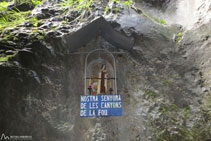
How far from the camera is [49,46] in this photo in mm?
3541

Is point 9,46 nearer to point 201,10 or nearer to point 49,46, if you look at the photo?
point 49,46

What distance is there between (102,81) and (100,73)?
18 centimetres

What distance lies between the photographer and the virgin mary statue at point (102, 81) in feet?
11.1

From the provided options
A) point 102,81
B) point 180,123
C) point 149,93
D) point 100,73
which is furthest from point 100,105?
point 180,123

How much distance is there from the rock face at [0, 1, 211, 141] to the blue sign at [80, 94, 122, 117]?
0.44ft

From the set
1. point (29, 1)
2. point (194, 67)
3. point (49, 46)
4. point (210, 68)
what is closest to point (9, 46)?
point (49, 46)

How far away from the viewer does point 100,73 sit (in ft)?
11.7

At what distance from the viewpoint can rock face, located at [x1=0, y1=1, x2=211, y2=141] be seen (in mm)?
2959

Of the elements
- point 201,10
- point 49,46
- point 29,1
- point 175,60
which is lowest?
point 175,60

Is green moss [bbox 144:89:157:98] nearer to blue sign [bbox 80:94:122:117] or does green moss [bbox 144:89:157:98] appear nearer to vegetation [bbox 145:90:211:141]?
vegetation [bbox 145:90:211:141]

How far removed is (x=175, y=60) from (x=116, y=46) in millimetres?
1341
